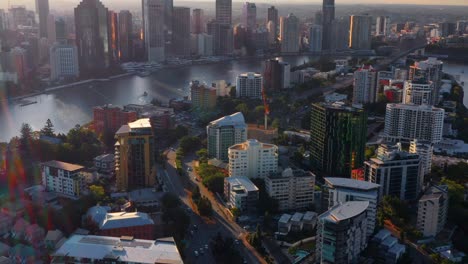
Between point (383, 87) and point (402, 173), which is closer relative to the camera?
point (402, 173)

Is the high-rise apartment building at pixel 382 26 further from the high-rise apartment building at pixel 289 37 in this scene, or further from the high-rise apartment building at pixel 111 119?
the high-rise apartment building at pixel 111 119

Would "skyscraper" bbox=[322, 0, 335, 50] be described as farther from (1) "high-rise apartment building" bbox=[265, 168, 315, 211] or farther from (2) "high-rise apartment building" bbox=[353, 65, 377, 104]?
(1) "high-rise apartment building" bbox=[265, 168, 315, 211]

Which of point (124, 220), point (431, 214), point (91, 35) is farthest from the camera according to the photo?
point (91, 35)

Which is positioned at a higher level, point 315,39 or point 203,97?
point 315,39

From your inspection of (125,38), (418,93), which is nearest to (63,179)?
(418,93)

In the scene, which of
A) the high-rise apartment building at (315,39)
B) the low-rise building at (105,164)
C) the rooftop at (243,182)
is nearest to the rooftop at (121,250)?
the rooftop at (243,182)

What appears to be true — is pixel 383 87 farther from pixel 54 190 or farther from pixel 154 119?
pixel 54 190

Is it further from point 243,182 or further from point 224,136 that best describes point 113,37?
point 243,182

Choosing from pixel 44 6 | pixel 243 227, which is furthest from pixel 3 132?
pixel 44 6
